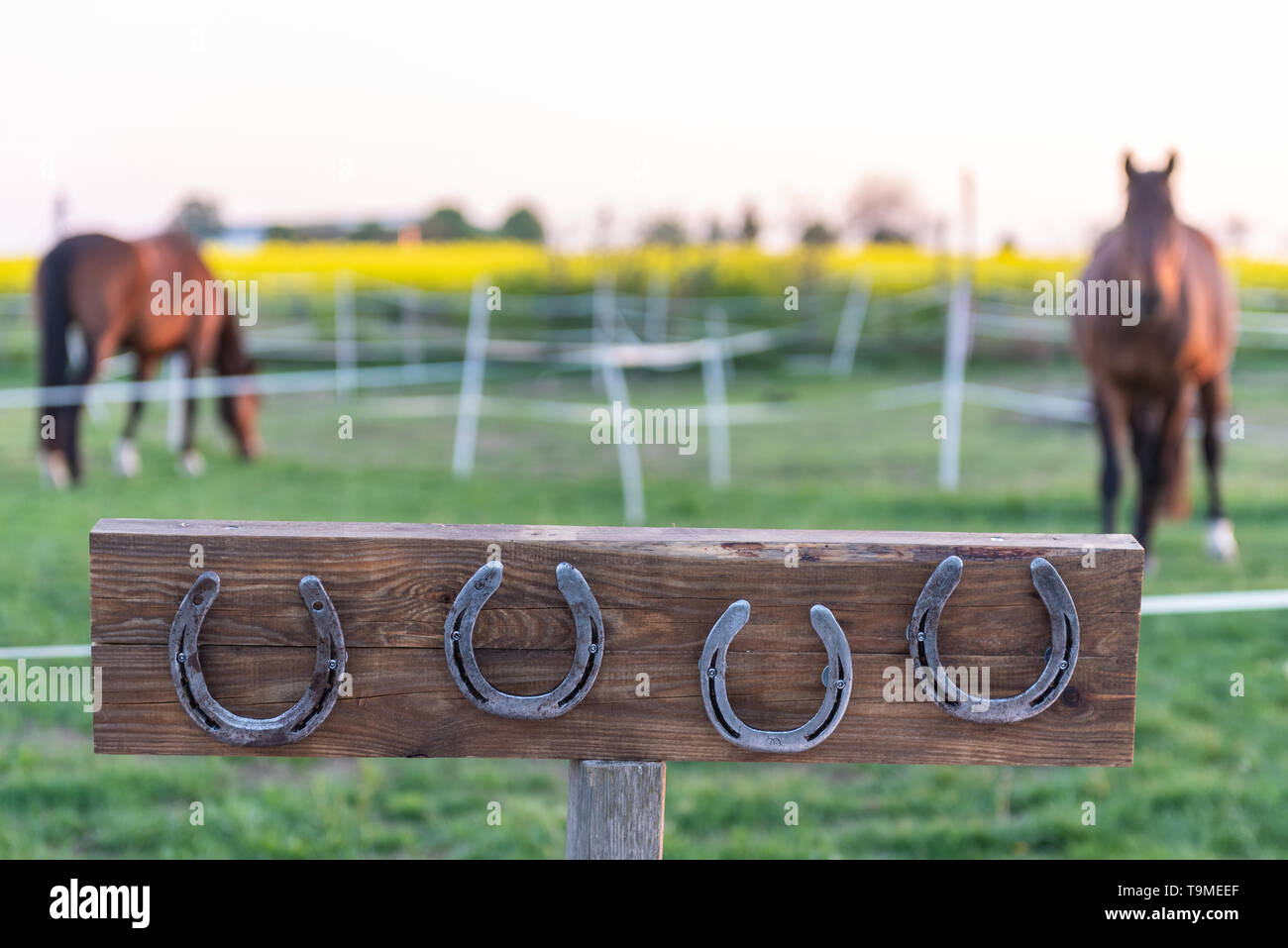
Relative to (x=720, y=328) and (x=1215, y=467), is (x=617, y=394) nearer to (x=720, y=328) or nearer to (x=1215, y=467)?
(x=1215, y=467)

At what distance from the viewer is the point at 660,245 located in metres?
15.4

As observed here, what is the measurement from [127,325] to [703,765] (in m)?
6.09

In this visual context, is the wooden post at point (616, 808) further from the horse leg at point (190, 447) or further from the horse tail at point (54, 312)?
the horse tail at point (54, 312)

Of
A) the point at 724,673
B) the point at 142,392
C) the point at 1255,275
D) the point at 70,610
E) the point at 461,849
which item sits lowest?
the point at 461,849

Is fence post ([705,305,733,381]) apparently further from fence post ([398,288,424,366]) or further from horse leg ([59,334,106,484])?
horse leg ([59,334,106,484])

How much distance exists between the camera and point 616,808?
1281 millimetres

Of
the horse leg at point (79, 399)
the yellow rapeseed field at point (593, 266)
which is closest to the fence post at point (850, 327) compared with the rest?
the yellow rapeseed field at point (593, 266)

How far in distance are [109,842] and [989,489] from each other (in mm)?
5431

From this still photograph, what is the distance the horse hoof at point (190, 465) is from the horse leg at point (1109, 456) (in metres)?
5.49

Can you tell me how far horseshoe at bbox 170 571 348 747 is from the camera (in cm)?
117

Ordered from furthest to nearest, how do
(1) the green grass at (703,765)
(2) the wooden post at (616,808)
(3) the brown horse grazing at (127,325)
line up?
(3) the brown horse grazing at (127,325), (1) the green grass at (703,765), (2) the wooden post at (616,808)

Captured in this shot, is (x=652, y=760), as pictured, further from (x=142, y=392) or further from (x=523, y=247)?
(x=523, y=247)

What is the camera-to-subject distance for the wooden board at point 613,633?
118 cm
